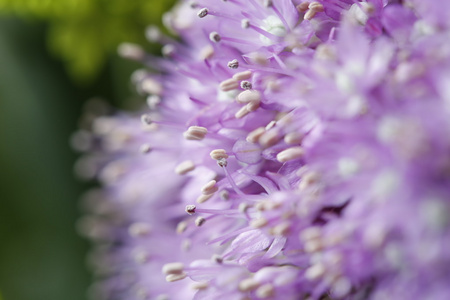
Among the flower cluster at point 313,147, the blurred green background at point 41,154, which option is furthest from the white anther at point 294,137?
the blurred green background at point 41,154

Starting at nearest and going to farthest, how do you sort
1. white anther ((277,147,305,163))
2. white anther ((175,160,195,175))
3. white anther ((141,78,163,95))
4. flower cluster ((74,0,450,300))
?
flower cluster ((74,0,450,300)) → white anther ((277,147,305,163)) → white anther ((175,160,195,175)) → white anther ((141,78,163,95))

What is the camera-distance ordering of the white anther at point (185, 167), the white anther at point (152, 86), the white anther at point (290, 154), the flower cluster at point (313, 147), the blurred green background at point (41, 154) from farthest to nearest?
the blurred green background at point (41, 154), the white anther at point (152, 86), the white anther at point (185, 167), the white anther at point (290, 154), the flower cluster at point (313, 147)

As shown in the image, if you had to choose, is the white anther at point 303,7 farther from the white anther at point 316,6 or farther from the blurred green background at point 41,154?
the blurred green background at point 41,154

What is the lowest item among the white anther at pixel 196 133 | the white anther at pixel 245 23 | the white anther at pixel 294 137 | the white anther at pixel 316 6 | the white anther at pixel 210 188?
the white anther at pixel 210 188

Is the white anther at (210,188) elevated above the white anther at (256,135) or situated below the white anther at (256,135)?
below

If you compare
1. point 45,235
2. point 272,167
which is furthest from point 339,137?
point 45,235

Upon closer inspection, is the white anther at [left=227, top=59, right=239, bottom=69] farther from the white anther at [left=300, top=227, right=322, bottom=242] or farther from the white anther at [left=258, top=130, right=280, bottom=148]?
the white anther at [left=300, top=227, right=322, bottom=242]

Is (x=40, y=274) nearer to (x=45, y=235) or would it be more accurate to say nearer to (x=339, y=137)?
(x=45, y=235)

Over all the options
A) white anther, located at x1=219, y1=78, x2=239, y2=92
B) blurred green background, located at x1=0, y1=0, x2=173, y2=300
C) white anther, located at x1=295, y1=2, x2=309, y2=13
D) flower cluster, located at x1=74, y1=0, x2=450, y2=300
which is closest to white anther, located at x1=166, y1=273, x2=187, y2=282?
flower cluster, located at x1=74, y1=0, x2=450, y2=300
